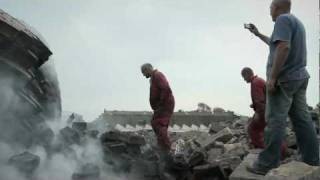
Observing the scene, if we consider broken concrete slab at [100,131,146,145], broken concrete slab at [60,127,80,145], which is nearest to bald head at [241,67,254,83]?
broken concrete slab at [100,131,146,145]

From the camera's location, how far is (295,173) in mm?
4160

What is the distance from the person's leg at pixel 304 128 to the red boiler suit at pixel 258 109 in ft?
9.12

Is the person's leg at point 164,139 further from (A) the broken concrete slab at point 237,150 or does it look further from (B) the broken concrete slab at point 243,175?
(B) the broken concrete slab at point 243,175

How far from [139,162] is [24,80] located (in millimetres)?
2238

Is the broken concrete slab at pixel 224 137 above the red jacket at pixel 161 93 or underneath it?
underneath

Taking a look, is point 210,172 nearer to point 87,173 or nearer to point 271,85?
point 87,173

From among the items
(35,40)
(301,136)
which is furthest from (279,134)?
(35,40)

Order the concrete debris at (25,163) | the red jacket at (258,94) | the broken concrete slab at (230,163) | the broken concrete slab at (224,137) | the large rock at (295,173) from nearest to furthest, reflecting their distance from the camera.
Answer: the large rock at (295,173) < the concrete debris at (25,163) < the broken concrete slab at (230,163) < the red jacket at (258,94) < the broken concrete slab at (224,137)

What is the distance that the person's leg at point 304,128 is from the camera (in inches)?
190

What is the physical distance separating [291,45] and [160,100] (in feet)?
13.5

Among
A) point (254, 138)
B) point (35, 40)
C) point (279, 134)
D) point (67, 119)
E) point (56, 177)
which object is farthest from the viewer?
point (67, 119)

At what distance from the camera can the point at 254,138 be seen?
7828mm

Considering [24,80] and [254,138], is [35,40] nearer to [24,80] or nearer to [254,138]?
[24,80]

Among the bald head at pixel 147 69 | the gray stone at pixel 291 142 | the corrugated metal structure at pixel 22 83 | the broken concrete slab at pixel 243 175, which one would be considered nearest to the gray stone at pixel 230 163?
the broken concrete slab at pixel 243 175
